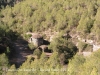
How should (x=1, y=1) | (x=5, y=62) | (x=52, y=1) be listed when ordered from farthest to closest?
1. (x=1, y=1)
2. (x=52, y=1)
3. (x=5, y=62)

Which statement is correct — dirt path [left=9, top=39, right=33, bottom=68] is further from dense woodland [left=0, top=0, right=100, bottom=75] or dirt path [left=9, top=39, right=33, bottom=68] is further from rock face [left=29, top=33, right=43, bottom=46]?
rock face [left=29, top=33, right=43, bottom=46]

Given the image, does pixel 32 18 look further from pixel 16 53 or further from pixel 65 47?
pixel 65 47

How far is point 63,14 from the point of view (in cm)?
3466

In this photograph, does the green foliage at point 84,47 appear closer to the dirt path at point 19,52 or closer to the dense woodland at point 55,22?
the dense woodland at point 55,22

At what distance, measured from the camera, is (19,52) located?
28.5 metres

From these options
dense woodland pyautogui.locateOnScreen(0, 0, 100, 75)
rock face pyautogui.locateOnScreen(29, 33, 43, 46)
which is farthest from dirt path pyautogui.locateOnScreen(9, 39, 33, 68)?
rock face pyautogui.locateOnScreen(29, 33, 43, 46)

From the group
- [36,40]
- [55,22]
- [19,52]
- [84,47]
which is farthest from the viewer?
[55,22]

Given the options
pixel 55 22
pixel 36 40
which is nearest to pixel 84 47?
pixel 36 40

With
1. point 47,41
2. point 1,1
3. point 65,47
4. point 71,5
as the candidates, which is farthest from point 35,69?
point 1,1

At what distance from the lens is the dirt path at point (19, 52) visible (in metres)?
25.2

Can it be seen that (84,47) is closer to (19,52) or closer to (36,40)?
(36,40)

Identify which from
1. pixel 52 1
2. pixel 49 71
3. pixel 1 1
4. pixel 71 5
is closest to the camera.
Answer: pixel 49 71

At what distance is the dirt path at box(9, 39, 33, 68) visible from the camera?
25.2 m

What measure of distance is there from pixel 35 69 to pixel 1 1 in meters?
38.2
